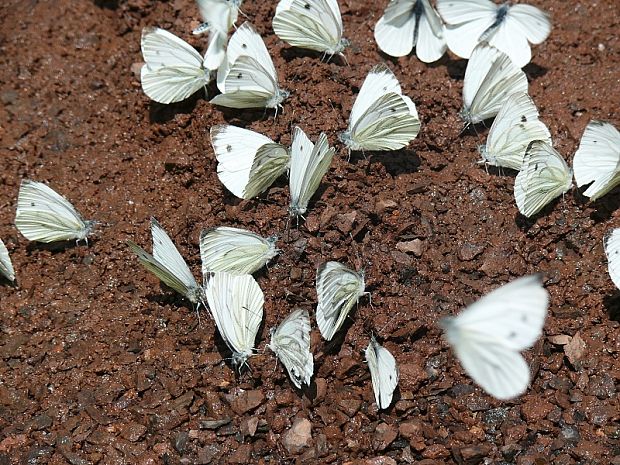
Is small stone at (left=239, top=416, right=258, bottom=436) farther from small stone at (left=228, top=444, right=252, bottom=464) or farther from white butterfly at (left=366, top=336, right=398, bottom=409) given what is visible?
white butterfly at (left=366, top=336, right=398, bottom=409)

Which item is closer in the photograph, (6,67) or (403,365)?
(403,365)

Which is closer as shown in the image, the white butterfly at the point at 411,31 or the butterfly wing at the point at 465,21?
the white butterfly at the point at 411,31

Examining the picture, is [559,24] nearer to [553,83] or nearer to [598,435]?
[553,83]

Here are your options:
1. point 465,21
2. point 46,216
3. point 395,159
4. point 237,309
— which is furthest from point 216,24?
point 237,309

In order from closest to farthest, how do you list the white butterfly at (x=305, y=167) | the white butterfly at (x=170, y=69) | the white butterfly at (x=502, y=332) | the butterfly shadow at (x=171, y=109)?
the white butterfly at (x=502, y=332) < the white butterfly at (x=305, y=167) < the white butterfly at (x=170, y=69) < the butterfly shadow at (x=171, y=109)

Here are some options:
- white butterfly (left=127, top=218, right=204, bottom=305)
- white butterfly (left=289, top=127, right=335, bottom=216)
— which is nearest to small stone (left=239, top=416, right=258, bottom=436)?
white butterfly (left=127, top=218, right=204, bottom=305)

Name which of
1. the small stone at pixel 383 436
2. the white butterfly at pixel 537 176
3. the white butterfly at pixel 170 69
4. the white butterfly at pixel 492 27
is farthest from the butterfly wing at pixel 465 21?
the small stone at pixel 383 436

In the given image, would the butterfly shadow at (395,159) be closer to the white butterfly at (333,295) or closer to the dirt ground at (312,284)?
the dirt ground at (312,284)

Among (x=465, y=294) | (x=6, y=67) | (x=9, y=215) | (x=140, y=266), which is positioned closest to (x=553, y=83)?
(x=465, y=294)
